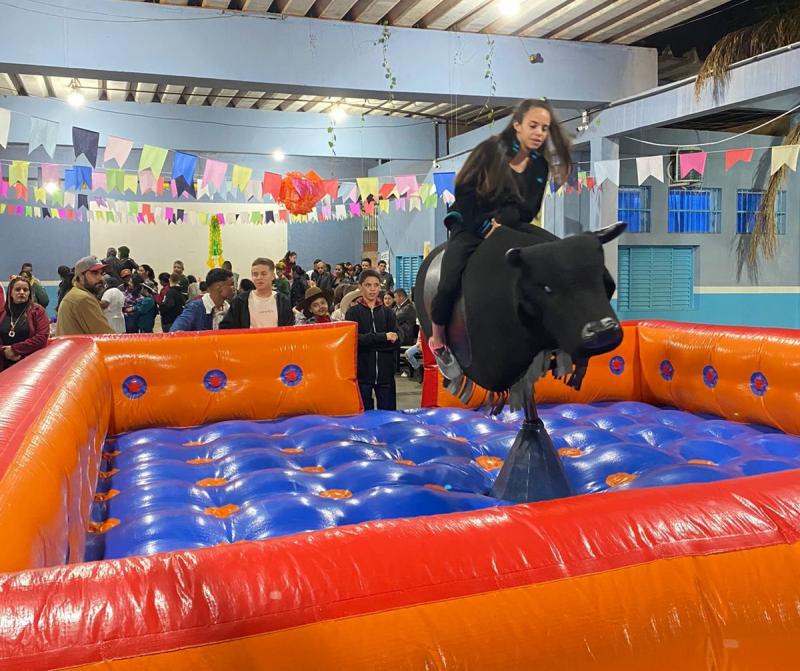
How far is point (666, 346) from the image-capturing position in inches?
179

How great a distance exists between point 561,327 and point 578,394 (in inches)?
102

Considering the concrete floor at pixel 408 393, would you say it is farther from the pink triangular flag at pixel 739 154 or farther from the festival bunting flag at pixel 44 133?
the festival bunting flag at pixel 44 133

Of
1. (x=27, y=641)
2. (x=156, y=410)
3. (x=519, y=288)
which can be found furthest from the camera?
(x=156, y=410)

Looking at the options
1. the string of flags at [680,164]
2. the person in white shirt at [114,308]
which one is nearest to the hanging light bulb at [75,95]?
the person in white shirt at [114,308]

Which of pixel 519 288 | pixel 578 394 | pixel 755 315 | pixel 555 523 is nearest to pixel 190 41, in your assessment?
pixel 578 394

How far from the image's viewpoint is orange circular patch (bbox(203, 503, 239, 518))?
2.78 meters

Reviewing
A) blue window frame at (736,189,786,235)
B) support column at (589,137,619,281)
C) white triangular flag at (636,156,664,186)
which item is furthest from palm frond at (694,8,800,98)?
blue window frame at (736,189,786,235)

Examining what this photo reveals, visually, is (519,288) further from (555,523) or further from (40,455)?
(40,455)

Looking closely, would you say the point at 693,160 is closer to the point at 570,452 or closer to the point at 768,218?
the point at 768,218

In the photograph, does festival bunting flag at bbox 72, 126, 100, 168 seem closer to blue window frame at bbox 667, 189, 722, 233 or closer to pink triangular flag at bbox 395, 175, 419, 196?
pink triangular flag at bbox 395, 175, 419, 196

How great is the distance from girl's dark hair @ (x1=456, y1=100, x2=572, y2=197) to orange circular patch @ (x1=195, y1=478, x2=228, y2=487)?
1560mm

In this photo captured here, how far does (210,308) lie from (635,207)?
19.8ft

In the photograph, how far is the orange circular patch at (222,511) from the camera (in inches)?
109

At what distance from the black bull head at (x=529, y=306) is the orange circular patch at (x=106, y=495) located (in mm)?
1490
